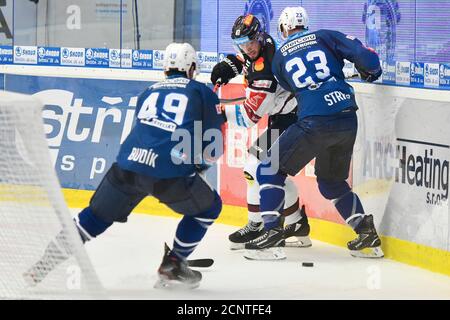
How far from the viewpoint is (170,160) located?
5754 millimetres

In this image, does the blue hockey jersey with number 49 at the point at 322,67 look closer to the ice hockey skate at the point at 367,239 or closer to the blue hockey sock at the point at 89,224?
the ice hockey skate at the point at 367,239

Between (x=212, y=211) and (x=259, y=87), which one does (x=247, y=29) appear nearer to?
(x=259, y=87)

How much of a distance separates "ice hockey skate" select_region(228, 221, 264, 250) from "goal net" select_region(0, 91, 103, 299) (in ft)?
6.88

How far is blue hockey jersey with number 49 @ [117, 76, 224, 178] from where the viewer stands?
5.75 metres

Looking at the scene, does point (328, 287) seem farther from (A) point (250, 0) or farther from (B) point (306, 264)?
(A) point (250, 0)

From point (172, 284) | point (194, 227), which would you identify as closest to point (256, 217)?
point (172, 284)

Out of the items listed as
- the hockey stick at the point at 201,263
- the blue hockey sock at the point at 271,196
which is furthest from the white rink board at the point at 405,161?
the hockey stick at the point at 201,263

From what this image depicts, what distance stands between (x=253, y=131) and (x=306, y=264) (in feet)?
Result: 5.23

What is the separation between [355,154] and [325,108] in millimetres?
820

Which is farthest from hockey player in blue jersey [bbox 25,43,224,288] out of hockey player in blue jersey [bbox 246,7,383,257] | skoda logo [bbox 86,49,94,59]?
skoda logo [bbox 86,49,94,59]

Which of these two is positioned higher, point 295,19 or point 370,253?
point 295,19

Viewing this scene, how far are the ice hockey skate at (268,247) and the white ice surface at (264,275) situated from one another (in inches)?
2.1

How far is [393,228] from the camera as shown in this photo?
275 inches

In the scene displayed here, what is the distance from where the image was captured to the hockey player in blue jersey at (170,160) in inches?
227
